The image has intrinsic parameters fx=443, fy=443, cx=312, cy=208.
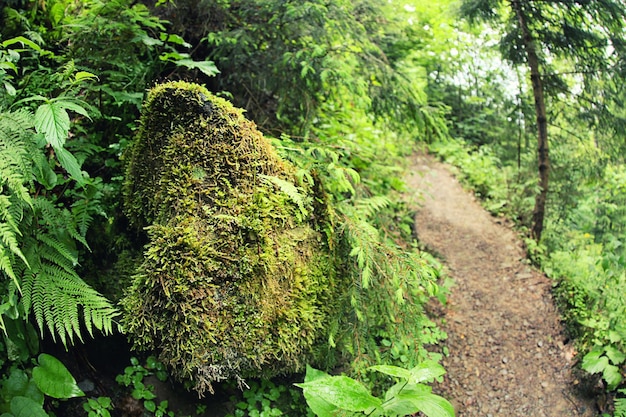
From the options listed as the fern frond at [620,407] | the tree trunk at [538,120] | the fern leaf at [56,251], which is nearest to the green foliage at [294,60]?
the fern leaf at [56,251]

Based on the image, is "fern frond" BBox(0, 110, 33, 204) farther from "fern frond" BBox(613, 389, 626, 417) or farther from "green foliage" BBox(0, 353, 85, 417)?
"fern frond" BBox(613, 389, 626, 417)

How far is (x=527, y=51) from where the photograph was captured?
6.93 metres

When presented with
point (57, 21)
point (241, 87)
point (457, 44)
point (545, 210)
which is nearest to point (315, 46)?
point (241, 87)

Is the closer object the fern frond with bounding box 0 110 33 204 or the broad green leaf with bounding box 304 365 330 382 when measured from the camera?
the fern frond with bounding box 0 110 33 204

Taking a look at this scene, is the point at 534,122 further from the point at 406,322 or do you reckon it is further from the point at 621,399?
the point at 406,322

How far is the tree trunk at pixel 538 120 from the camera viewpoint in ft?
22.4

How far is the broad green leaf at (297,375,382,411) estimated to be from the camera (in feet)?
8.07

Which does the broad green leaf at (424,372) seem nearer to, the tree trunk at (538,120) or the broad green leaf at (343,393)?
the broad green leaf at (343,393)

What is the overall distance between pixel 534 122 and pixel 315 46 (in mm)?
5376

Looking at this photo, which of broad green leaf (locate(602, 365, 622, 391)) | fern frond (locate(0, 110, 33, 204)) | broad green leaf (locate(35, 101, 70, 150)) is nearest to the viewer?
fern frond (locate(0, 110, 33, 204))

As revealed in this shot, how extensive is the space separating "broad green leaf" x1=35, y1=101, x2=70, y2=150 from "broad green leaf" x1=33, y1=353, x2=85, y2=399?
1.44 m

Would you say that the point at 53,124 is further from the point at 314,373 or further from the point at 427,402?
the point at 427,402

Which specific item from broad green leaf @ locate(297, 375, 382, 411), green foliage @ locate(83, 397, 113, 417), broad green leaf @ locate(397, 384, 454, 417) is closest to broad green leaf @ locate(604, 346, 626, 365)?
broad green leaf @ locate(397, 384, 454, 417)

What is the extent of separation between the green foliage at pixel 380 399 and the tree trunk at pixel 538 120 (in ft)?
18.3
